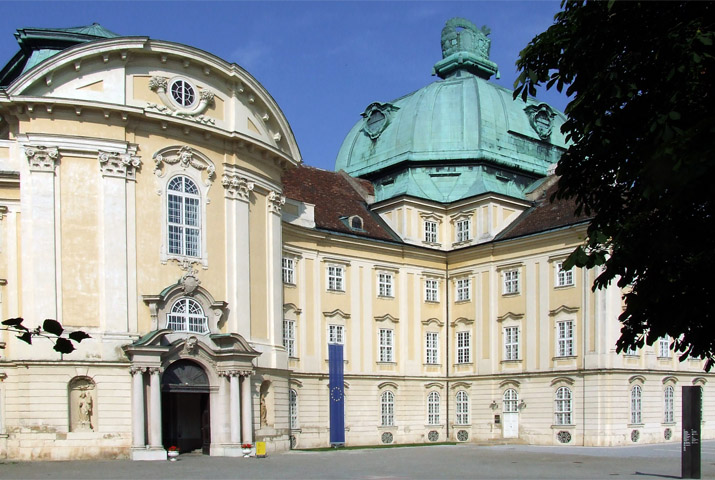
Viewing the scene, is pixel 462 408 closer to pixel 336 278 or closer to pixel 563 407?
pixel 563 407

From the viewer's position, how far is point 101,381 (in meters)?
29.6

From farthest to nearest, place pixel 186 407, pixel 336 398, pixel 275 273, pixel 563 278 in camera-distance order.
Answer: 1. pixel 563 278
2. pixel 336 398
3. pixel 275 273
4. pixel 186 407

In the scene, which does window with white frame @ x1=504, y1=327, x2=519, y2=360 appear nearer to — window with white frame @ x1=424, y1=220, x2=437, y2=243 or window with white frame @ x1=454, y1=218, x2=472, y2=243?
window with white frame @ x1=454, y1=218, x2=472, y2=243

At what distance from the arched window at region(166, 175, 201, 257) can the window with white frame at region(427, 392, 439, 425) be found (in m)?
16.7

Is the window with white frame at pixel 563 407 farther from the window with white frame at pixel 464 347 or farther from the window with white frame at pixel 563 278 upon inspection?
the window with white frame at pixel 464 347

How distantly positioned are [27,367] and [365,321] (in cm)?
1754

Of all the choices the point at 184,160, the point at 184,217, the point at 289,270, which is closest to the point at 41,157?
the point at 184,160

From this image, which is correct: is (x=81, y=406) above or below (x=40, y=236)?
below

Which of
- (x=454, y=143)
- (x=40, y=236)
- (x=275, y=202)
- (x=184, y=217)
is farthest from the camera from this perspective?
(x=454, y=143)

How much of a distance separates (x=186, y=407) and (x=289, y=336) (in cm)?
662

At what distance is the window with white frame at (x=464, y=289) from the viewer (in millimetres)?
45250

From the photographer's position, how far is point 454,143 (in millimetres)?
48281

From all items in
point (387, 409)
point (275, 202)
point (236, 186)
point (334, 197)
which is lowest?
point (387, 409)

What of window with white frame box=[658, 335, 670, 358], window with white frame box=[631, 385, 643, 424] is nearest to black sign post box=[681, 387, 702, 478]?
window with white frame box=[631, 385, 643, 424]
